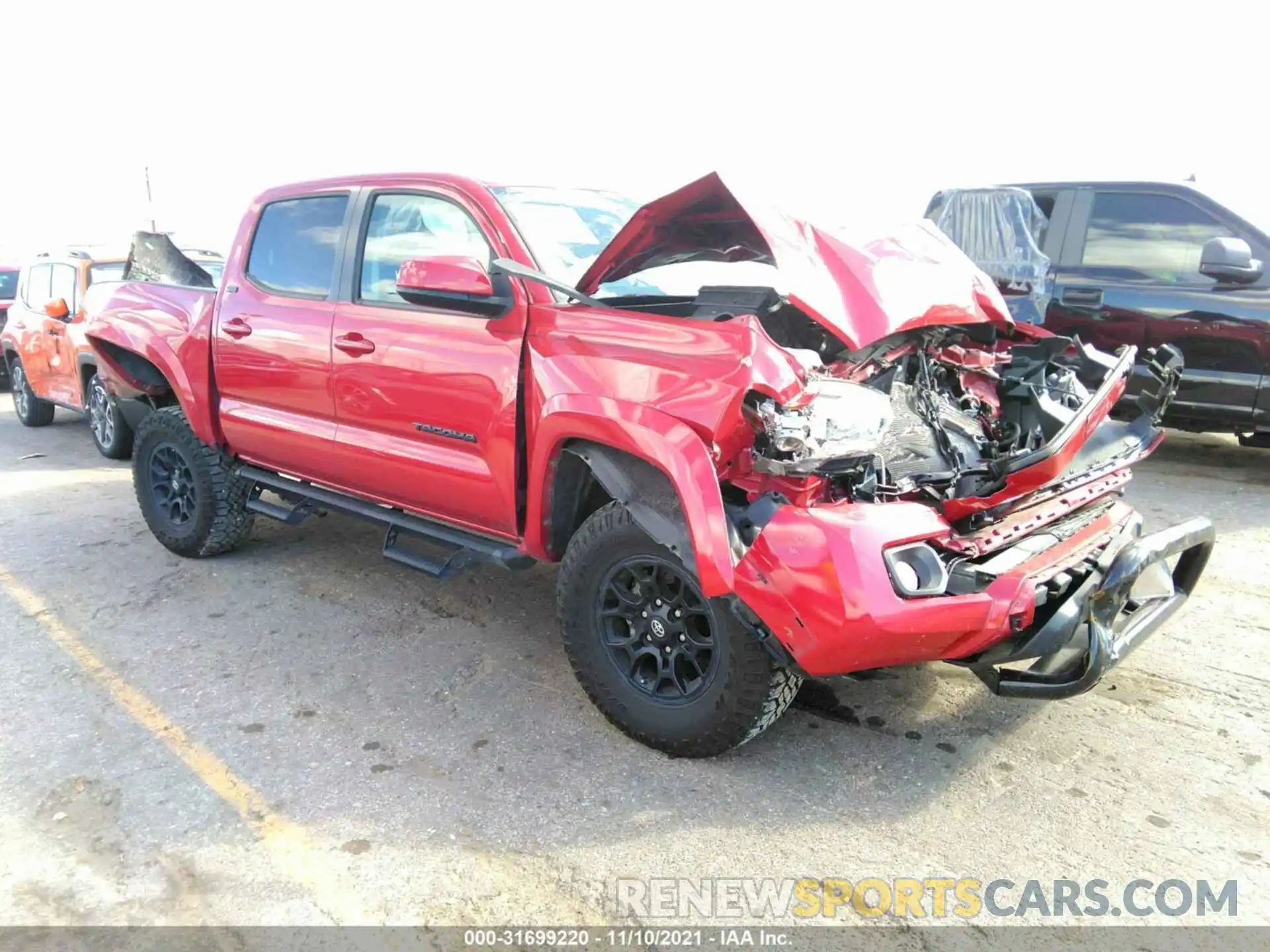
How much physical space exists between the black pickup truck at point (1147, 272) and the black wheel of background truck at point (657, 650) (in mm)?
3585

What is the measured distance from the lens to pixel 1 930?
2.48m

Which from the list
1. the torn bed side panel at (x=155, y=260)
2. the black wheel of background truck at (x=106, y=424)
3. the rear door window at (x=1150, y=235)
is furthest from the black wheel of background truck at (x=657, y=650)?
the black wheel of background truck at (x=106, y=424)

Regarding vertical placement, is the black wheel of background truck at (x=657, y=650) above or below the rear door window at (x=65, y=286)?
below

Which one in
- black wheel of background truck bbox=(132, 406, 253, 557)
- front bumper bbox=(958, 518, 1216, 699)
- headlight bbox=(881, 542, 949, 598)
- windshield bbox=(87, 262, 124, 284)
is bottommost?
black wheel of background truck bbox=(132, 406, 253, 557)

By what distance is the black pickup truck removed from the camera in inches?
225

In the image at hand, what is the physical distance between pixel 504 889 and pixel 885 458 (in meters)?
1.77

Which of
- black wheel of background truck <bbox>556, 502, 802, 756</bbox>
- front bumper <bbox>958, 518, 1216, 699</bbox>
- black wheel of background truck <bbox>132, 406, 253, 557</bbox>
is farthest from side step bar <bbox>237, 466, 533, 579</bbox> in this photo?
front bumper <bbox>958, 518, 1216, 699</bbox>

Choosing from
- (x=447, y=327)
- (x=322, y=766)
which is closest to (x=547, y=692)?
(x=322, y=766)

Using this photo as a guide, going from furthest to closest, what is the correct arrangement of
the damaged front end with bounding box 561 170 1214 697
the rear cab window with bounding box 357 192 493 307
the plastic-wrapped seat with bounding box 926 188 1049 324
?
the plastic-wrapped seat with bounding box 926 188 1049 324 < the rear cab window with bounding box 357 192 493 307 < the damaged front end with bounding box 561 170 1214 697

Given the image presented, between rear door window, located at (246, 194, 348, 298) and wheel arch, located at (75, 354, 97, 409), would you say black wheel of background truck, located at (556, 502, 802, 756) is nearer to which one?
rear door window, located at (246, 194, 348, 298)

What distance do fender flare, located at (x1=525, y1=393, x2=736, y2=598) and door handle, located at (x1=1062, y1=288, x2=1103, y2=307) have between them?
16.7 ft

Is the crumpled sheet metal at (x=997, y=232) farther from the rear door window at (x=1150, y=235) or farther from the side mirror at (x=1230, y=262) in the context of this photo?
the rear door window at (x=1150, y=235)

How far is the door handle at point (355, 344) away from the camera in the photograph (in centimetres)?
401

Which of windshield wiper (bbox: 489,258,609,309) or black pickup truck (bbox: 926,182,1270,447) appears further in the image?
black pickup truck (bbox: 926,182,1270,447)
